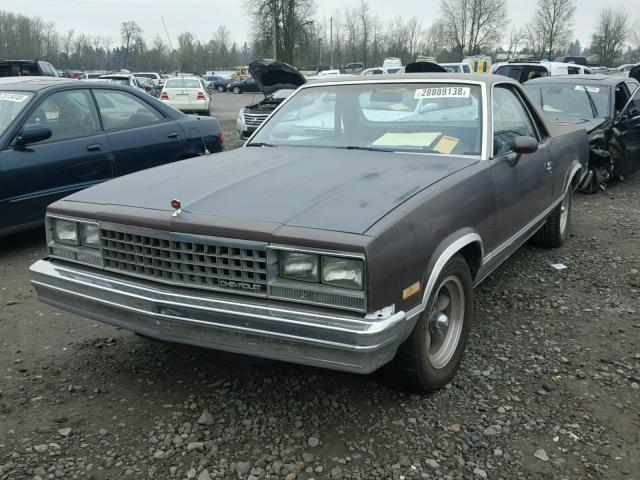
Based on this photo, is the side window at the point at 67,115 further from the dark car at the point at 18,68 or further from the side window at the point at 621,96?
the dark car at the point at 18,68

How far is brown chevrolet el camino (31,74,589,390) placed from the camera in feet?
7.80

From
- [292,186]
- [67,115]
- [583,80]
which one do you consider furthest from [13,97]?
[583,80]

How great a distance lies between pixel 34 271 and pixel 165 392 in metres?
0.96

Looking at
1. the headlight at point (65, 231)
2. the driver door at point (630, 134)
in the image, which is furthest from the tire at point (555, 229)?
the headlight at point (65, 231)

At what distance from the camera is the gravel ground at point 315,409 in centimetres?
248

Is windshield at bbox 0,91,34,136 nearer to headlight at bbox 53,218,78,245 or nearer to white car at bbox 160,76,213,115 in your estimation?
headlight at bbox 53,218,78,245

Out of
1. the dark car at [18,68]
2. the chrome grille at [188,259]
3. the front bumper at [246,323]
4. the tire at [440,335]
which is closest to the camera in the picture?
the front bumper at [246,323]

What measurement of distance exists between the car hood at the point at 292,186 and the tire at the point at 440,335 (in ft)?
1.70

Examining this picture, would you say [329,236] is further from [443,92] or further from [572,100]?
[572,100]

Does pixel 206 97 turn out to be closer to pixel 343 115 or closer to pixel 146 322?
pixel 343 115

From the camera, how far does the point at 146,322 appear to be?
2.68 metres

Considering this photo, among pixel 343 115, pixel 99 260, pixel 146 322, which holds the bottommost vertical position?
pixel 146 322

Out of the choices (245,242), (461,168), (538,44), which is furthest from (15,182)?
Answer: (538,44)

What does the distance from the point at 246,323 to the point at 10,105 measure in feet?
14.2
